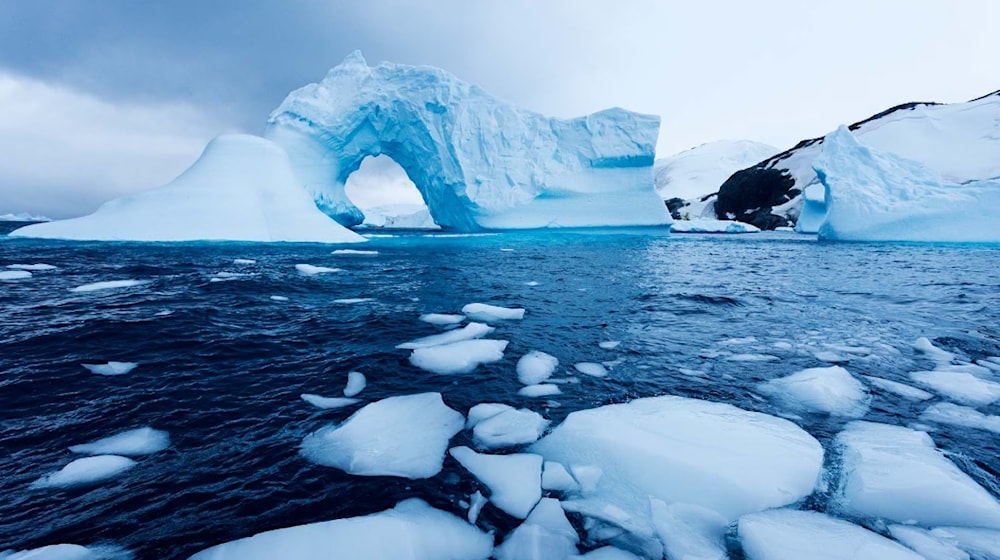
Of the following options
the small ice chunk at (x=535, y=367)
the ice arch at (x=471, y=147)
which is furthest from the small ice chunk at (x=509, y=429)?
the ice arch at (x=471, y=147)

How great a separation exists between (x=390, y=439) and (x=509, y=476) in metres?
0.67

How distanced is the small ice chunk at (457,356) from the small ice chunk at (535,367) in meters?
0.24

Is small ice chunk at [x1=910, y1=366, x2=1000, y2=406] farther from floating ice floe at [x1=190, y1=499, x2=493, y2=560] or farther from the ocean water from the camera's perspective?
floating ice floe at [x1=190, y1=499, x2=493, y2=560]

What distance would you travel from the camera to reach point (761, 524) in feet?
4.82

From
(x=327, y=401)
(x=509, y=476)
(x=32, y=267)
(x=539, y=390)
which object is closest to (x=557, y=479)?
(x=509, y=476)

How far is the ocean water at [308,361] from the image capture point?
1.64 m

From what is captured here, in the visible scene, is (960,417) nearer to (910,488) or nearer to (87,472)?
(910,488)

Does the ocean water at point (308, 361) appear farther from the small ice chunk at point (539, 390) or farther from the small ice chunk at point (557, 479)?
the small ice chunk at point (557, 479)

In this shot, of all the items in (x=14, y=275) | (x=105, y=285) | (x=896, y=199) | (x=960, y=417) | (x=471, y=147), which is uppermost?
(x=471, y=147)

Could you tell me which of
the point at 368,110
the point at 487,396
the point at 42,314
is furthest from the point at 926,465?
the point at 368,110

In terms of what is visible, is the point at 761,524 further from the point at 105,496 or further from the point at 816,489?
the point at 105,496

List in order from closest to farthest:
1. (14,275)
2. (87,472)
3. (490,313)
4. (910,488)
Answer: (910,488)
(87,472)
(490,313)
(14,275)

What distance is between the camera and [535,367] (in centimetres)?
309

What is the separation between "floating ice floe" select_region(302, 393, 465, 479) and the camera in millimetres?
1911
